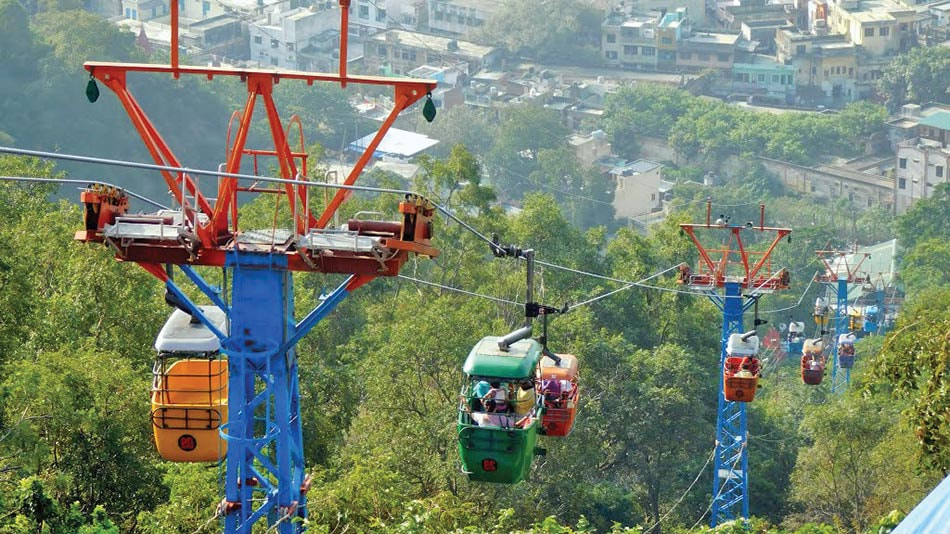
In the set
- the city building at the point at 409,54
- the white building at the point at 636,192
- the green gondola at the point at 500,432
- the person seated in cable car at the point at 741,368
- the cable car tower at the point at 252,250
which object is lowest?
the white building at the point at 636,192

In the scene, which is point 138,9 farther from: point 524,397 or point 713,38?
point 524,397

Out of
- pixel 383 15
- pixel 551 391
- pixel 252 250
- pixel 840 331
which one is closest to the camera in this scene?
pixel 252 250

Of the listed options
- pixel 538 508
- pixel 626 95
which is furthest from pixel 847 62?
pixel 538 508

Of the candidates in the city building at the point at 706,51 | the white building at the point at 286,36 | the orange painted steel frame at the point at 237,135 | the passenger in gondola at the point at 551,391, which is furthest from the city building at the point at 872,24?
the orange painted steel frame at the point at 237,135

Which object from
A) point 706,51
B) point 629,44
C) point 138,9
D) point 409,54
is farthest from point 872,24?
point 138,9

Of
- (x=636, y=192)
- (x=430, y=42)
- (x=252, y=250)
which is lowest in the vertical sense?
(x=636, y=192)

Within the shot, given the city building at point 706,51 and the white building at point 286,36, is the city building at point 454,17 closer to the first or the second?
the white building at point 286,36
